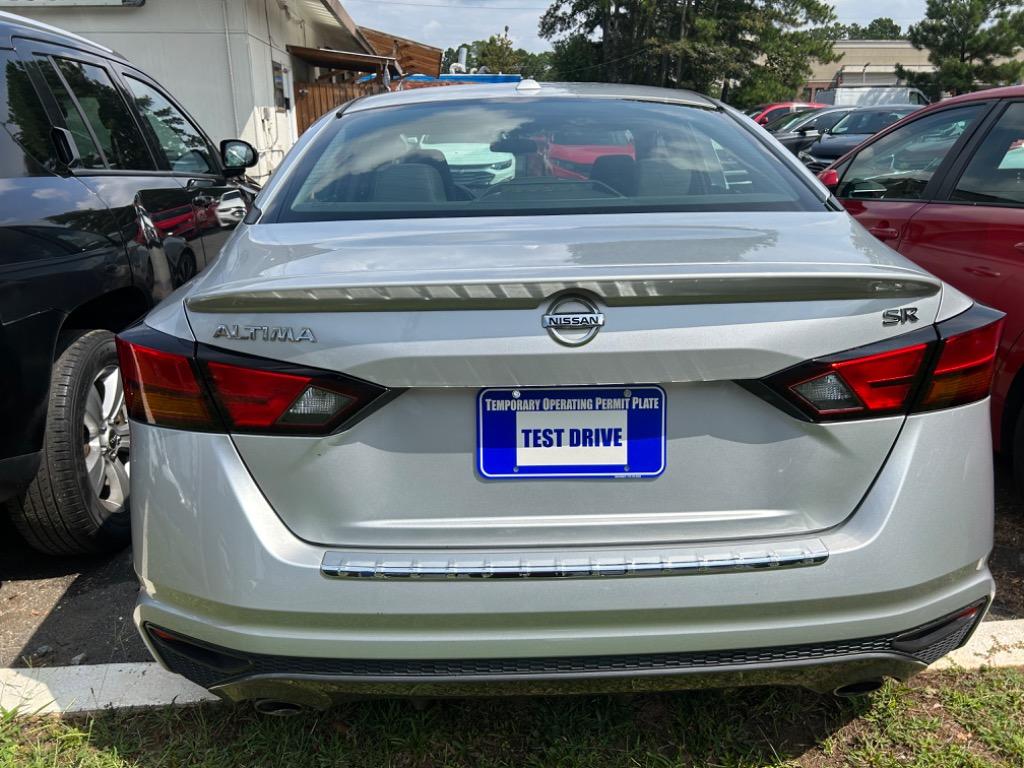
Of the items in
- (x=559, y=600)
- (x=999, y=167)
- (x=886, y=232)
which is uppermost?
(x=999, y=167)

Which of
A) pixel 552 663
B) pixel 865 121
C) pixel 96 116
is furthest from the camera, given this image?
pixel 865 121

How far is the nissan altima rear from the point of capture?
1.54 m

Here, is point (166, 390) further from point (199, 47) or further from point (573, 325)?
point (199, 47)

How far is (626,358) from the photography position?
1.54m

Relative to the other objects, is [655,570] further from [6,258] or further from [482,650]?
[6,258]

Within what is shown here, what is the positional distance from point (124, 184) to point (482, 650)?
8.49 feet

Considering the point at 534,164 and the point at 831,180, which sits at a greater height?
the point at 534,164

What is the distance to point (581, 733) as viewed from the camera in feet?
7.17

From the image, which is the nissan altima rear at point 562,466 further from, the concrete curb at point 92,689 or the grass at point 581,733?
the concrete curb at point 92,689

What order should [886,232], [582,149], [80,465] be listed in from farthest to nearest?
[886,232], [80,465], [582,149]

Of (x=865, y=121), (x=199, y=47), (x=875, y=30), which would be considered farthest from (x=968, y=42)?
(x=875, y=30)

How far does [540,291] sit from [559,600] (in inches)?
22.9

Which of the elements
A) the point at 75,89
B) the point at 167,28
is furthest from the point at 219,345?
the point at 167,28

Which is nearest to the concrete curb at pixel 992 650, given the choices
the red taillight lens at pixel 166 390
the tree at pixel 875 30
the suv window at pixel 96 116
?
the red taillight lens at pixel 166 390
